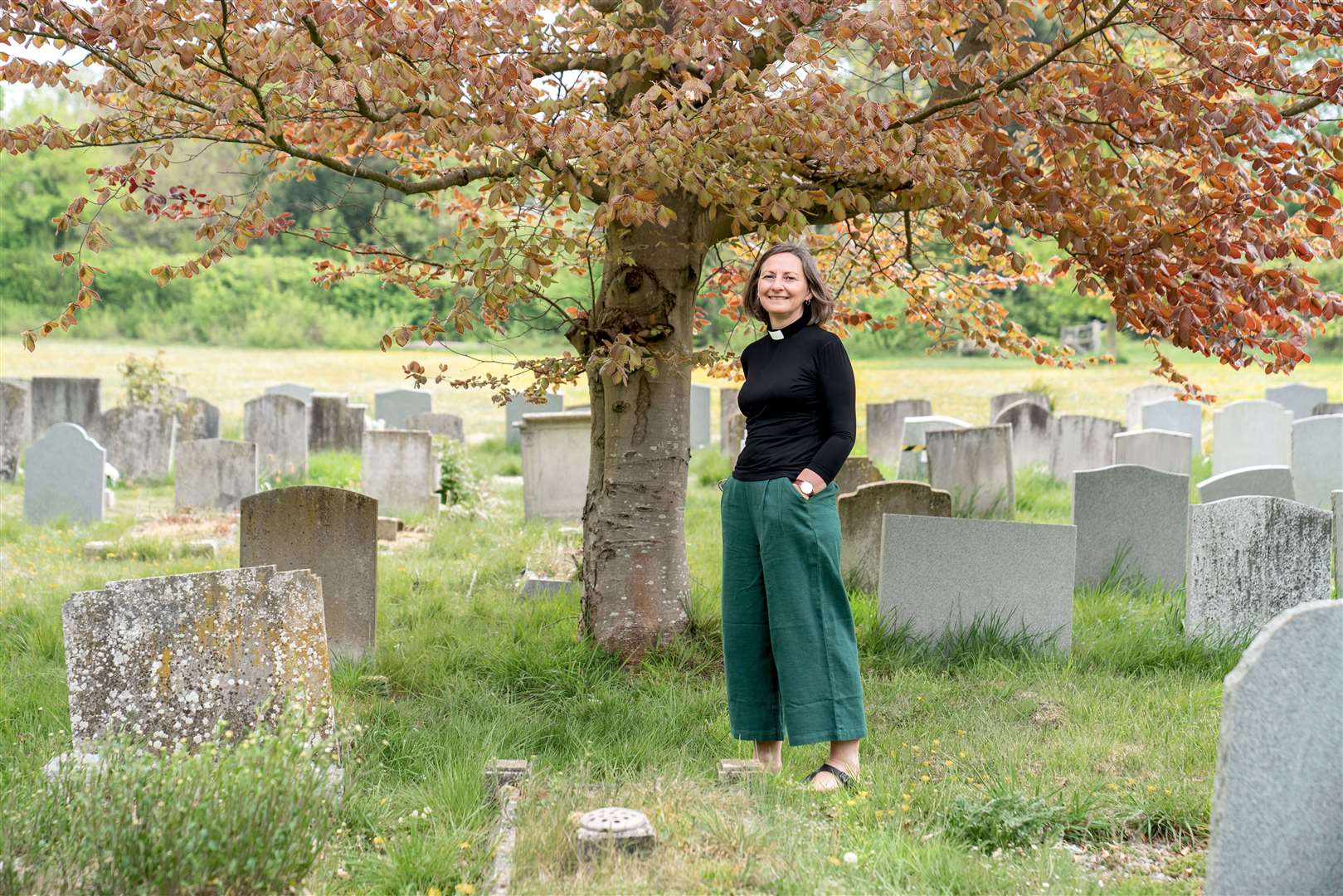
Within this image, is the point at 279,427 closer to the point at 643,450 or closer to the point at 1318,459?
the point at 643,450

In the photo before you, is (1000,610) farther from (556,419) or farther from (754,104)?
(556,419)

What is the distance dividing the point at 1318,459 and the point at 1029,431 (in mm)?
4323

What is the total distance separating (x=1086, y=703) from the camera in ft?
18.2

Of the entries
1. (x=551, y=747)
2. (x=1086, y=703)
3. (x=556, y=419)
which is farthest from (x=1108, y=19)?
(x=556, y=419)

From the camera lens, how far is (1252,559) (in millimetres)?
6473

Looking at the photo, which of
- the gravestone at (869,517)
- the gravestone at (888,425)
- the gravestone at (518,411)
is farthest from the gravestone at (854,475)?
the gravestone at (518,411)

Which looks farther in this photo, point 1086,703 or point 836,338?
point 1086,703

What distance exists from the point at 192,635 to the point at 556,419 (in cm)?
760

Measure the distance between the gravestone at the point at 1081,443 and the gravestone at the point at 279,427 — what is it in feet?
29.0

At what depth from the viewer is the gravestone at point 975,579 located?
634 cm

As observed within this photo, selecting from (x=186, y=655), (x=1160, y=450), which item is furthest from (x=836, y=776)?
(x=1160, y=450)

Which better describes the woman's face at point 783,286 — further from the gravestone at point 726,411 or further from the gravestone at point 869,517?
the gravestone at point 726,411

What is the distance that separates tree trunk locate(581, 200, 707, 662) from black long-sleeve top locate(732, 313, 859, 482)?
5.00 ft

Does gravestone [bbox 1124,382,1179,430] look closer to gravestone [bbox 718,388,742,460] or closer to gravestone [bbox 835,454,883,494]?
gravestone [bbox 718,388,742,460]
